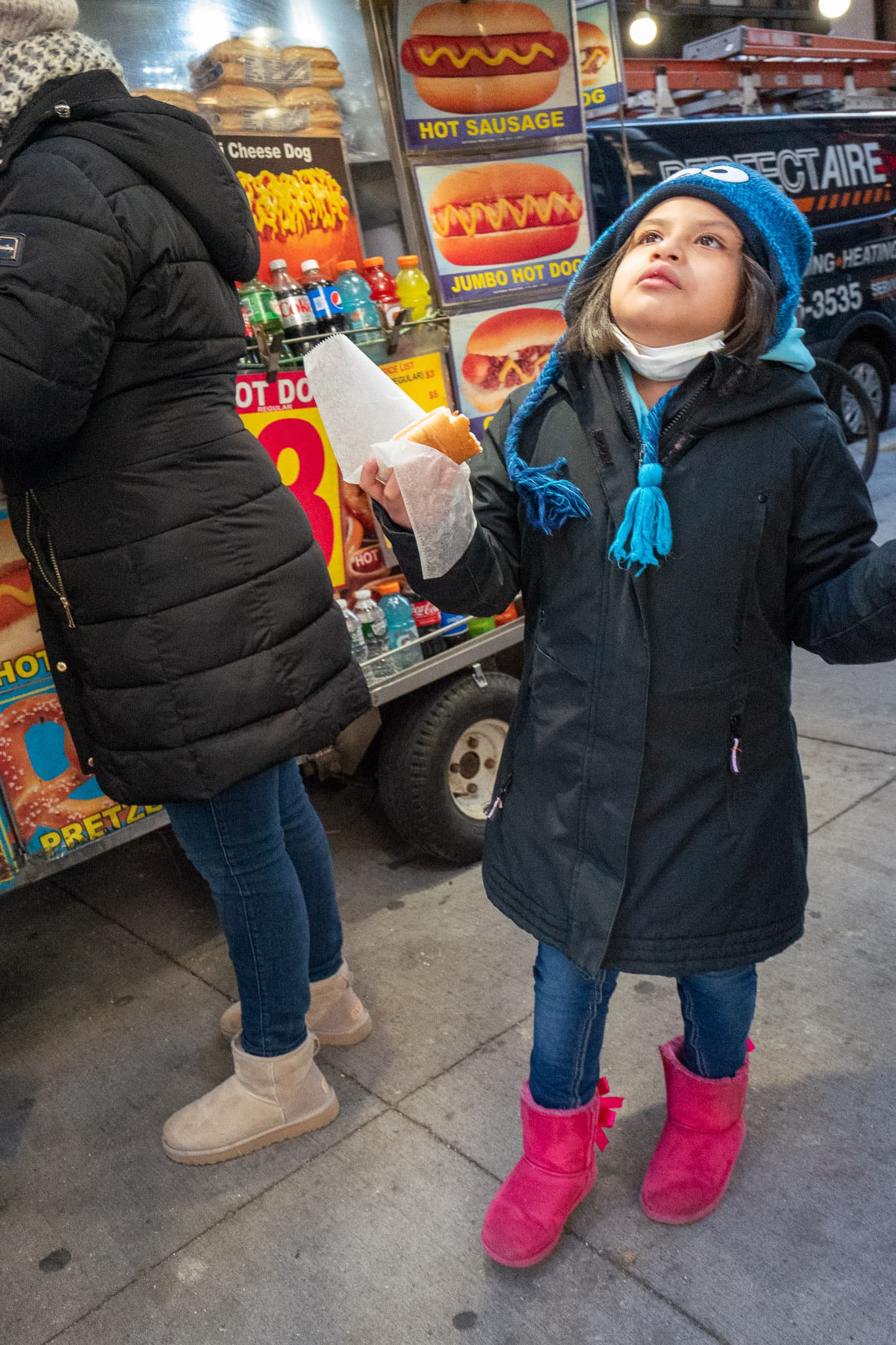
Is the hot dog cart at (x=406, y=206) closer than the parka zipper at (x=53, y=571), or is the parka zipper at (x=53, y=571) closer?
the parka zipper at (x=53, y=571)

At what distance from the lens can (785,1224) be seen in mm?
1932

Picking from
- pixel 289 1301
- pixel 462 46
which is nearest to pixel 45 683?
pixel 289 1301

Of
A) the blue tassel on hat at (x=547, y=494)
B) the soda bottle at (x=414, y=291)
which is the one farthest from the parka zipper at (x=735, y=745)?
the soda bottle at (x=414, y=291)

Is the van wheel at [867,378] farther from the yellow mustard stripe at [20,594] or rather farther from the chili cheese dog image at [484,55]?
the yellow mustard stripe at [20,594]

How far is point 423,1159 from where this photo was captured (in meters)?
2.20

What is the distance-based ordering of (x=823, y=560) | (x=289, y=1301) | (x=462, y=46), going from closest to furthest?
(x=823, y=560) → (x=289, y=1301) → (x=462, y=46)

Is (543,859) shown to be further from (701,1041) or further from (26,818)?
(26,818)

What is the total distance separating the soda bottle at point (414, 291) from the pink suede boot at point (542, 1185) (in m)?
2.26

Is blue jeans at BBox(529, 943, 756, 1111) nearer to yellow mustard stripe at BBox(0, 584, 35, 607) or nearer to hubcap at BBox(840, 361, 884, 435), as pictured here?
yellow mustard stripe at BBox(0, 584, 35, 607)

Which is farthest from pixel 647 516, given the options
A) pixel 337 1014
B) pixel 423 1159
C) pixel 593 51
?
pixel 593 51

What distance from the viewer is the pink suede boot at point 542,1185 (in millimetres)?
1881

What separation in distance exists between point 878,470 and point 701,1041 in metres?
6.30

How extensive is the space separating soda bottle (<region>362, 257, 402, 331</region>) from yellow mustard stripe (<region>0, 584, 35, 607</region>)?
1.27 meters

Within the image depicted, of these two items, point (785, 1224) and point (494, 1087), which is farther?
point (494, 1087)
